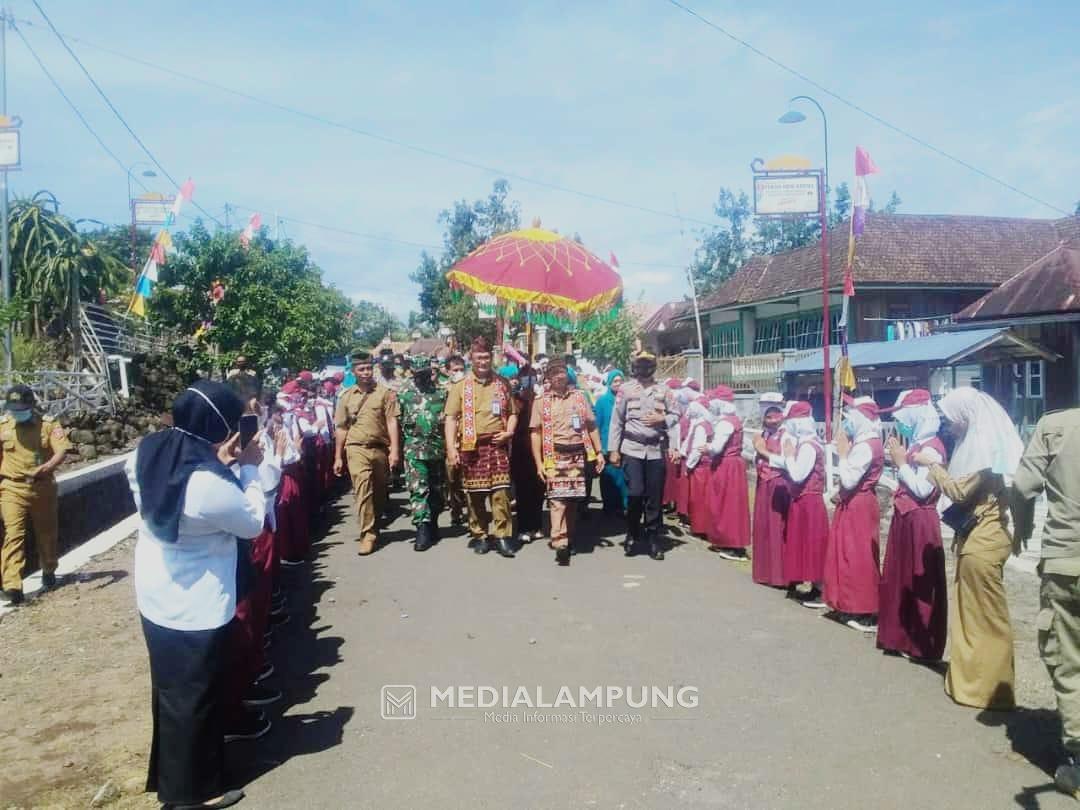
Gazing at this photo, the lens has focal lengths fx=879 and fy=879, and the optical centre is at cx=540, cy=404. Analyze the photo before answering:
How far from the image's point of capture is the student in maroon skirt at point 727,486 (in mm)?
8930

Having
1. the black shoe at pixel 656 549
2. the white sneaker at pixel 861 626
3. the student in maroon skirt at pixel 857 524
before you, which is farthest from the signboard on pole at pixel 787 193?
the white sneaker at pixel 861 626

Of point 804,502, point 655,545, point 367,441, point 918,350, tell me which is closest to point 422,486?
point 367,441

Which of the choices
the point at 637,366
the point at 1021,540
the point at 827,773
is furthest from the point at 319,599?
the point at 1021,540

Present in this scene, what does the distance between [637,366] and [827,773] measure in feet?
17.1

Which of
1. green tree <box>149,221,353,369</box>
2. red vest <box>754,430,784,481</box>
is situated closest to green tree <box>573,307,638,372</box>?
green tree <box>149,221,353,369</box>

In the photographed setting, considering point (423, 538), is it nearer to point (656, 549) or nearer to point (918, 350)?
point (656, 549)

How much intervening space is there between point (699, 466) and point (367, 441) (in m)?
3.62

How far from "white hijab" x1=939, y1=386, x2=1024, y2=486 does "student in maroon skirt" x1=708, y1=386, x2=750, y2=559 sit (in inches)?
166

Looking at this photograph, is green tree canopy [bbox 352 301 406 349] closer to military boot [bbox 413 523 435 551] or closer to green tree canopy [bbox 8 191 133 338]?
green tree canopy [bbox 8 191 133 338]

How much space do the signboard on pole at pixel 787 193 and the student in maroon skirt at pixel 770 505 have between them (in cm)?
874

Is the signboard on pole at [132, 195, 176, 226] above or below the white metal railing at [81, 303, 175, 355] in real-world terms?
above

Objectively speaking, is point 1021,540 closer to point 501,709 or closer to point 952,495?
point 952,495

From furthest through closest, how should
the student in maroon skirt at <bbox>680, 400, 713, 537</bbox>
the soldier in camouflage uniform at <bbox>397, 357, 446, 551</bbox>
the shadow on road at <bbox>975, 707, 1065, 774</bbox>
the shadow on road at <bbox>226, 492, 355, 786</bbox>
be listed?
the student in maroon skirt at <bbox>680, 400, 713, 537</bbox> < the soldier in camouflage uniform at <bbox>397, 357, 446, 551</bbox> < the shadow on road at <bbox>226, 492, 355, 786</bbox> < the shadow on road at <bbox>975, 707, 1065, 774</bbox>

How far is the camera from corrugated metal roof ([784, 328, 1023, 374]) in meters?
16.6
